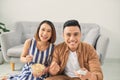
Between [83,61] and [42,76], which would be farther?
[42,76]

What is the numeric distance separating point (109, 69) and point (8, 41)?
176 cm

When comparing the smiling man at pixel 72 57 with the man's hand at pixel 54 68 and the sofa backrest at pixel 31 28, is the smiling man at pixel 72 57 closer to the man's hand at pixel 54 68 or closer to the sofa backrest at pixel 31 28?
the man's hand at pixel 54 68

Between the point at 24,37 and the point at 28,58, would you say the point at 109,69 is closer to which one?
the point at 24,37

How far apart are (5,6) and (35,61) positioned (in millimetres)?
2686

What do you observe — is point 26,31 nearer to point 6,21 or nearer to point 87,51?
point 6,21

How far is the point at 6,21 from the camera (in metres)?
4.51

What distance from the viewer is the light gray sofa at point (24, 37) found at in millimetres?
3193

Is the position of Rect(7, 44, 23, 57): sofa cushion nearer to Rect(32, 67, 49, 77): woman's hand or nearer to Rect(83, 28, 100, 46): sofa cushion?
Rect(83, 28, 100, 46): sofa cushion

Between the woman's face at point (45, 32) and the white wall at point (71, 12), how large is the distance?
2.44m

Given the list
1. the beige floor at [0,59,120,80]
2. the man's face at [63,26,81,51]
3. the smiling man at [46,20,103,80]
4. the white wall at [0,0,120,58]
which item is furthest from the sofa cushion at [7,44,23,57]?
the man's face at [63,26,81,51]

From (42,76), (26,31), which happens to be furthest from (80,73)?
(26,31)

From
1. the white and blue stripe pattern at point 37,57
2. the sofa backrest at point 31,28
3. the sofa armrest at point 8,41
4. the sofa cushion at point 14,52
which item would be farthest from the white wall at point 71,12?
the white and blue stripe pattern at point 37,57

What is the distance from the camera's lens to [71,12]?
14.4 ft

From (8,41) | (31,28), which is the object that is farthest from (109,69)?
(8,41)
